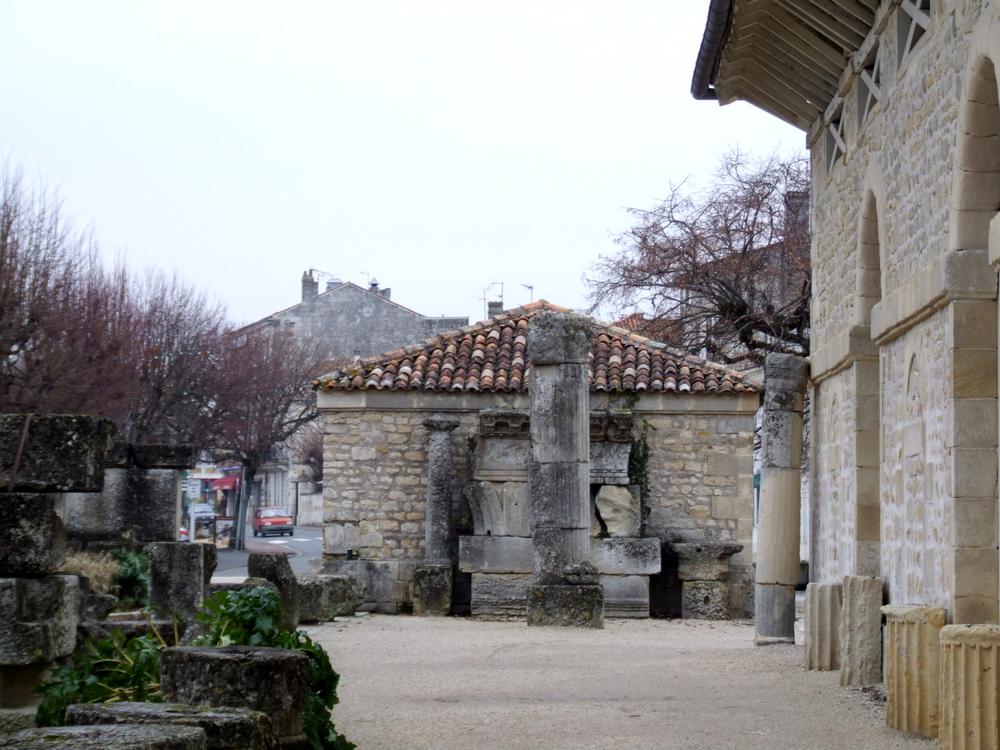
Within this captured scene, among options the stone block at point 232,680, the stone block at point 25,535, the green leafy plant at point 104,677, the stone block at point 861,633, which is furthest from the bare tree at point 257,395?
the stone block at point 232,680

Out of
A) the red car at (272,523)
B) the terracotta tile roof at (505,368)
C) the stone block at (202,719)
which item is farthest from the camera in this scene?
the red car at (272,523)

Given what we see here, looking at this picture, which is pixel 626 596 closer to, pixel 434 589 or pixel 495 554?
pixel 495 554

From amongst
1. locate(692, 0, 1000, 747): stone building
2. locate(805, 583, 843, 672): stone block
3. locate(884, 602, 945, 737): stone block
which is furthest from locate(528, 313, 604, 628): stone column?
locate(884, 602, 945, 737): stone block

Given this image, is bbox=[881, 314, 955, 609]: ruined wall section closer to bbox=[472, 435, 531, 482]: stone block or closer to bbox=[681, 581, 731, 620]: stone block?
bbox=[681, 581, 731, 620]: stone block

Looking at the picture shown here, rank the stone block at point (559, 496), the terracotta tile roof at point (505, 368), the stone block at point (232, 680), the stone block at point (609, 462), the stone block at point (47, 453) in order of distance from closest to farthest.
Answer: the stone block at point (232, 680) < the stone block at point (47, 453) < the stone block at point (559, 496) < the stone block at point (609, 462) < the terracotta tile roof at point (505, 368)

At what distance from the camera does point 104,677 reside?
24.7 feet

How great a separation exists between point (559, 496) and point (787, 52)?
5.90 metres

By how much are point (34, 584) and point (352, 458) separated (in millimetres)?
12770

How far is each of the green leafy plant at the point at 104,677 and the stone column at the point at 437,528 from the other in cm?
1120

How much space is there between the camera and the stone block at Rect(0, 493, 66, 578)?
743cm

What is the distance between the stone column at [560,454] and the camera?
16.4 metres

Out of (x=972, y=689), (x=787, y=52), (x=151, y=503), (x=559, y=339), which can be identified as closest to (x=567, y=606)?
(x=559, y=339)

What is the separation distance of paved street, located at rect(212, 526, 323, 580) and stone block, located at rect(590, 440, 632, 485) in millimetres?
5374

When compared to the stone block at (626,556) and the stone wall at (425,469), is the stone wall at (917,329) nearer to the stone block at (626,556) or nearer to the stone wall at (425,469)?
the stone block at (626,556)
